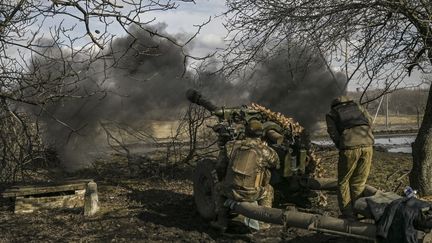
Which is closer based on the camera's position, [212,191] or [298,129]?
[212,191]

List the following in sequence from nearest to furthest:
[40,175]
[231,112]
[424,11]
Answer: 1. [424,11]
2. [231,112]
3. [40,175]

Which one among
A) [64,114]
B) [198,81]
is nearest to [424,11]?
[198,81]

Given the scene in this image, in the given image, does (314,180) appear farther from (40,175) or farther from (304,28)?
(40,175)

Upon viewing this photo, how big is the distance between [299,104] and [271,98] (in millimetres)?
1116

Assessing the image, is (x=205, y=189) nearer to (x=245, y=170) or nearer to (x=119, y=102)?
(x=245, y=170)

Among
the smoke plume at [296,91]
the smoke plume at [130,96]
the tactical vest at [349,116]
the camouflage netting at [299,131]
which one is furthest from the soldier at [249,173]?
the smoke plume at [296,91]

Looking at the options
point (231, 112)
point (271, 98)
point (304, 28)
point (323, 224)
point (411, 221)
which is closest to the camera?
point (411, 221)

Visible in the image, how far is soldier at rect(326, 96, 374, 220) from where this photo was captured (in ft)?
24.4

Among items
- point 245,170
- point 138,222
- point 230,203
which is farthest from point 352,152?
point 138,222

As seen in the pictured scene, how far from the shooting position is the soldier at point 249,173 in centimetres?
732

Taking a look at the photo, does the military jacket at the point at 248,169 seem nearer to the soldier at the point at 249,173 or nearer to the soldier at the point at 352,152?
the soldier at the point at 249,173

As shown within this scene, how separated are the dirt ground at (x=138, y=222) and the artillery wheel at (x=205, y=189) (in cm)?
19

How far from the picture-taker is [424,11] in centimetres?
795

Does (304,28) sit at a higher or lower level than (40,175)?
higher
